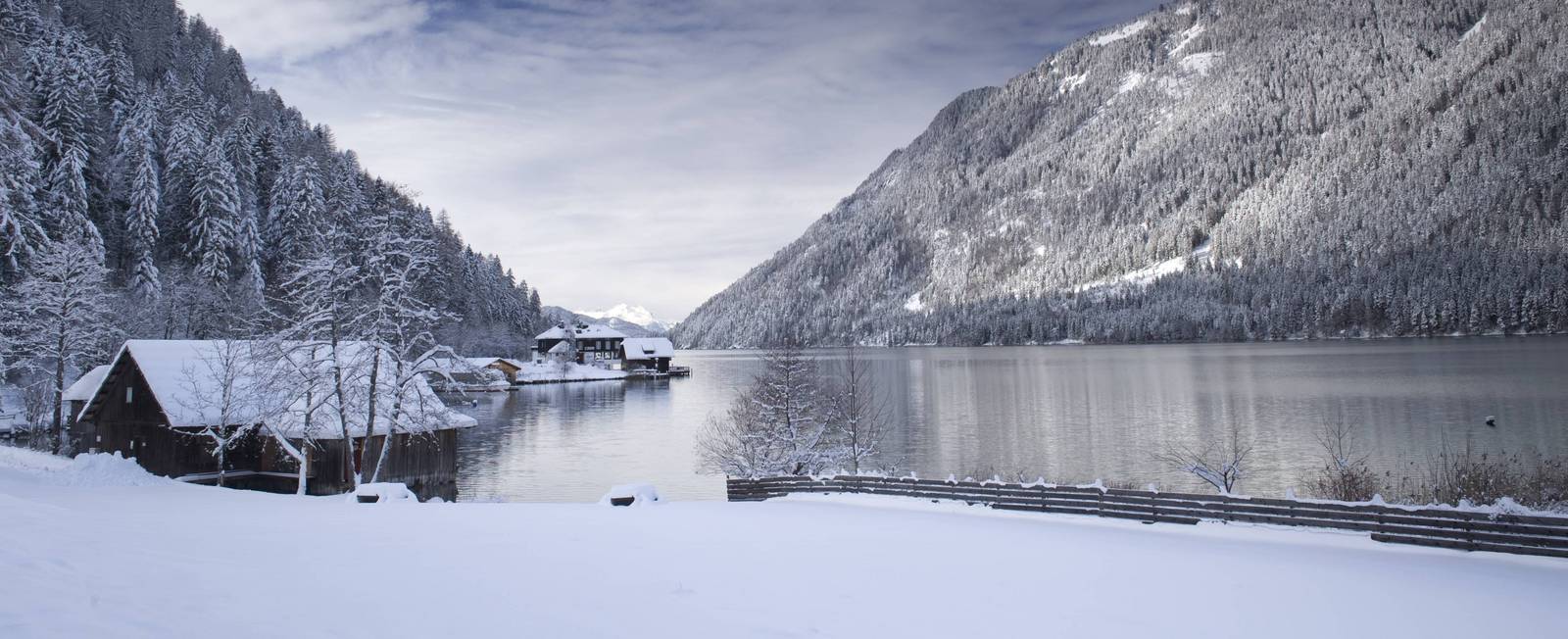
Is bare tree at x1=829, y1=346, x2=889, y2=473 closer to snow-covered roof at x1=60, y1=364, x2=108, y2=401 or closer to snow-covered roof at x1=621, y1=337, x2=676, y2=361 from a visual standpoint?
snow-covered roof at x1=60, y1=364, x2=108, y2=401

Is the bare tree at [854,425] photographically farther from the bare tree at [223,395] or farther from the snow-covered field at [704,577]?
the bare tree at [223,395]

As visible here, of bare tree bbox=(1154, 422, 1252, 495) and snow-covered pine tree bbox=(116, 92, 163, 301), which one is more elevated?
snow-covered pine tree bbox=(116, 92, 163, 301)

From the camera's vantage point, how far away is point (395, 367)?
90.8 feet

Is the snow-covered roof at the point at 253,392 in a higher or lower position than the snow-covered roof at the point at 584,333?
lower

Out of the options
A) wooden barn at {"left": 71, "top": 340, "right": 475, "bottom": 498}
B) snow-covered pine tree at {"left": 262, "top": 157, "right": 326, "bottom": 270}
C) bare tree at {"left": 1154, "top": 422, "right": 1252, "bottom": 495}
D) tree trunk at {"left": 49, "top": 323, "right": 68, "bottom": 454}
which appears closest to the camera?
wooden barn at {"left": 71, "top": 340, "right": 475, "bottom": 498}

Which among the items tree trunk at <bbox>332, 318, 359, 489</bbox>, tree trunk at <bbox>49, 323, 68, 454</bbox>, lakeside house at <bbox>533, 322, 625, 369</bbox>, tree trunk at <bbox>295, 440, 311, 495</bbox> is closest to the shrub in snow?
tree trunk at <bbox>332, 318, 359, 489</bbox>

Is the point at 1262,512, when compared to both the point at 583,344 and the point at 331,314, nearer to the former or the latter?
the point at 331,314

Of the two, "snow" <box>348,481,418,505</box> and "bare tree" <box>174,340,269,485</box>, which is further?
"bare tree" <box>174,340,269,485</box>

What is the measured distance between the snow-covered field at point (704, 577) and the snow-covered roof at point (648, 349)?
114293mm

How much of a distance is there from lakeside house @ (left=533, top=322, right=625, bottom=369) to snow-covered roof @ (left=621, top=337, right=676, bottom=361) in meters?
4.12

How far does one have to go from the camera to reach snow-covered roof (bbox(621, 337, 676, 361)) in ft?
436

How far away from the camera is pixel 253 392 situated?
30.8m

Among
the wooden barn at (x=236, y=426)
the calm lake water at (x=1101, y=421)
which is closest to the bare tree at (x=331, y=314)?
the wooden barn at (x=236, y=426)

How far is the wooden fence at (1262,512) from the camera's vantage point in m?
14.6
